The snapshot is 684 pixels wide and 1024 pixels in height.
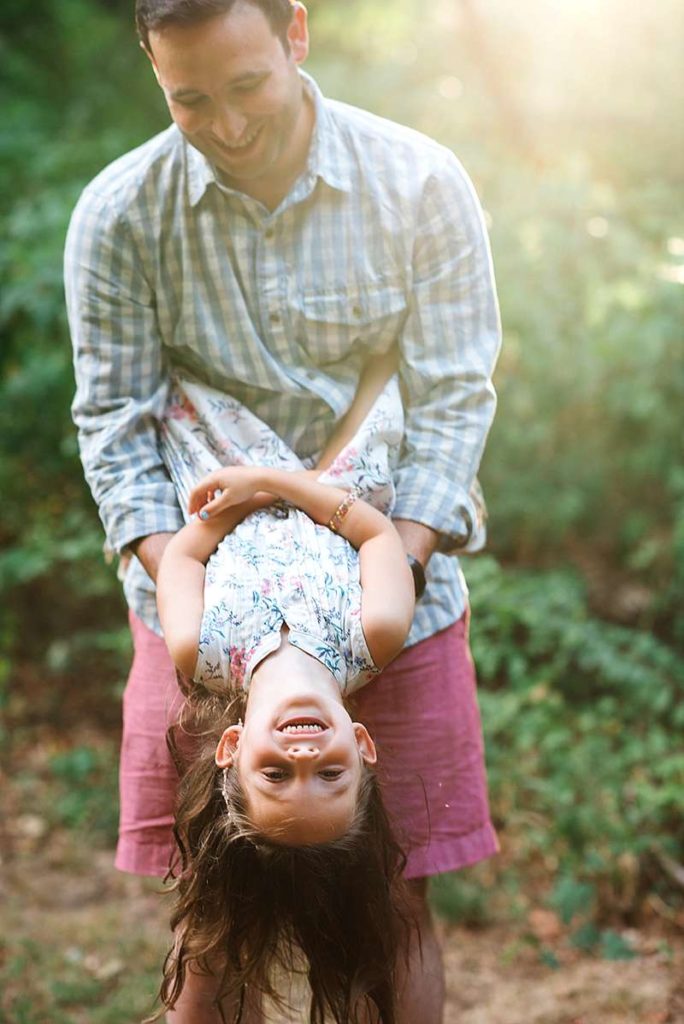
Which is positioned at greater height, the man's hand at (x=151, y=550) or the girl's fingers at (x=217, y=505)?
the girl's fingers at (x=217, y=505)

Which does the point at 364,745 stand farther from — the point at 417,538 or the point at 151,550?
the point at 151,550

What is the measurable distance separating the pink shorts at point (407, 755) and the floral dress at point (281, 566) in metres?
0.25

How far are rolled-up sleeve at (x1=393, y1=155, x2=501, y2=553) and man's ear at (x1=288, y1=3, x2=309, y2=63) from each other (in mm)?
337

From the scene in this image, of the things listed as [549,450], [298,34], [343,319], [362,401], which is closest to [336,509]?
[362,401]

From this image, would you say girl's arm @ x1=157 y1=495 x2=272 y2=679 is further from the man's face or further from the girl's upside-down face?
the man's face

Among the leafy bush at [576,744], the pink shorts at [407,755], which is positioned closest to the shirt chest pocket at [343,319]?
Result: the pink shorts at [407,755]

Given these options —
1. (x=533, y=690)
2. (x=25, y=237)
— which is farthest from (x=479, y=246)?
(x=25, y=237)

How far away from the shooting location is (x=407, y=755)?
2449mm

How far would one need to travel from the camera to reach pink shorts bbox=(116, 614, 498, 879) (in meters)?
2.43

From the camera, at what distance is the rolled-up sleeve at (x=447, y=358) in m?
2.36

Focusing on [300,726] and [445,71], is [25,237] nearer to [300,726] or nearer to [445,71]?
[445,71]

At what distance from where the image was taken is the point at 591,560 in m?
4.77

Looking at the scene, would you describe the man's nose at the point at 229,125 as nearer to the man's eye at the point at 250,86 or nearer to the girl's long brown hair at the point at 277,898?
the man's eye at the point at 250,86

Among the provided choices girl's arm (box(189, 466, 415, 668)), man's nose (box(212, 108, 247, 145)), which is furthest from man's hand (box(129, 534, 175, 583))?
man's nose (box(212, 108, 247, 145))
